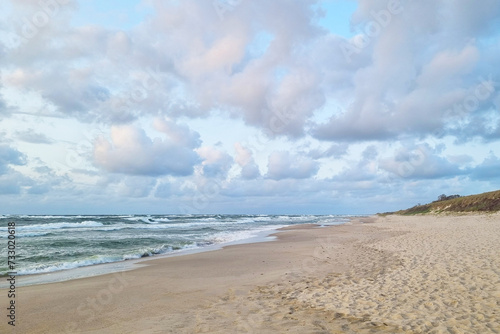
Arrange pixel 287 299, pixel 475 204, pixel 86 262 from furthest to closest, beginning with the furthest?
pixel 475 204
pixel 86 262
pixel 287 299

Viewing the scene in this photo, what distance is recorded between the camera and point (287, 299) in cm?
784

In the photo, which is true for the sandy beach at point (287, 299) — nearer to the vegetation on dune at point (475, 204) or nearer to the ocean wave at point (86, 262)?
the ocean wave at point (86, 262)

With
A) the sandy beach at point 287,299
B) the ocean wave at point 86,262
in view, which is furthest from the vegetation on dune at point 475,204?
the ocean wave at point 86,262

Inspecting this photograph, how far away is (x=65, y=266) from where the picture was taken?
564 inches

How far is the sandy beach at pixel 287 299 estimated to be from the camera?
240 inches

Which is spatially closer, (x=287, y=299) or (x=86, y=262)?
(x=287, y=299)

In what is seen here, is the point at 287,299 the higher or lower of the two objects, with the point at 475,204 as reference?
lower

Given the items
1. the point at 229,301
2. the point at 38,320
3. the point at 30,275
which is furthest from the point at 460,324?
the point at 30,275

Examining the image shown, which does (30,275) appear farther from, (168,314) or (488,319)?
(488,319)

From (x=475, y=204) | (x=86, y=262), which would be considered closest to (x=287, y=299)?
(x=86, y=262)

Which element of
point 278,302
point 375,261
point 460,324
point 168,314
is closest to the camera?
point 460,324

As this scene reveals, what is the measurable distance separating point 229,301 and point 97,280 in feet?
19.6

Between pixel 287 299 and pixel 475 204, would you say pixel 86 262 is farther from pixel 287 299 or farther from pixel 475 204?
pixel 475 204

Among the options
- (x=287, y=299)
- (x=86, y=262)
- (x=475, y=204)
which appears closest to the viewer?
(x=287, y=299)
